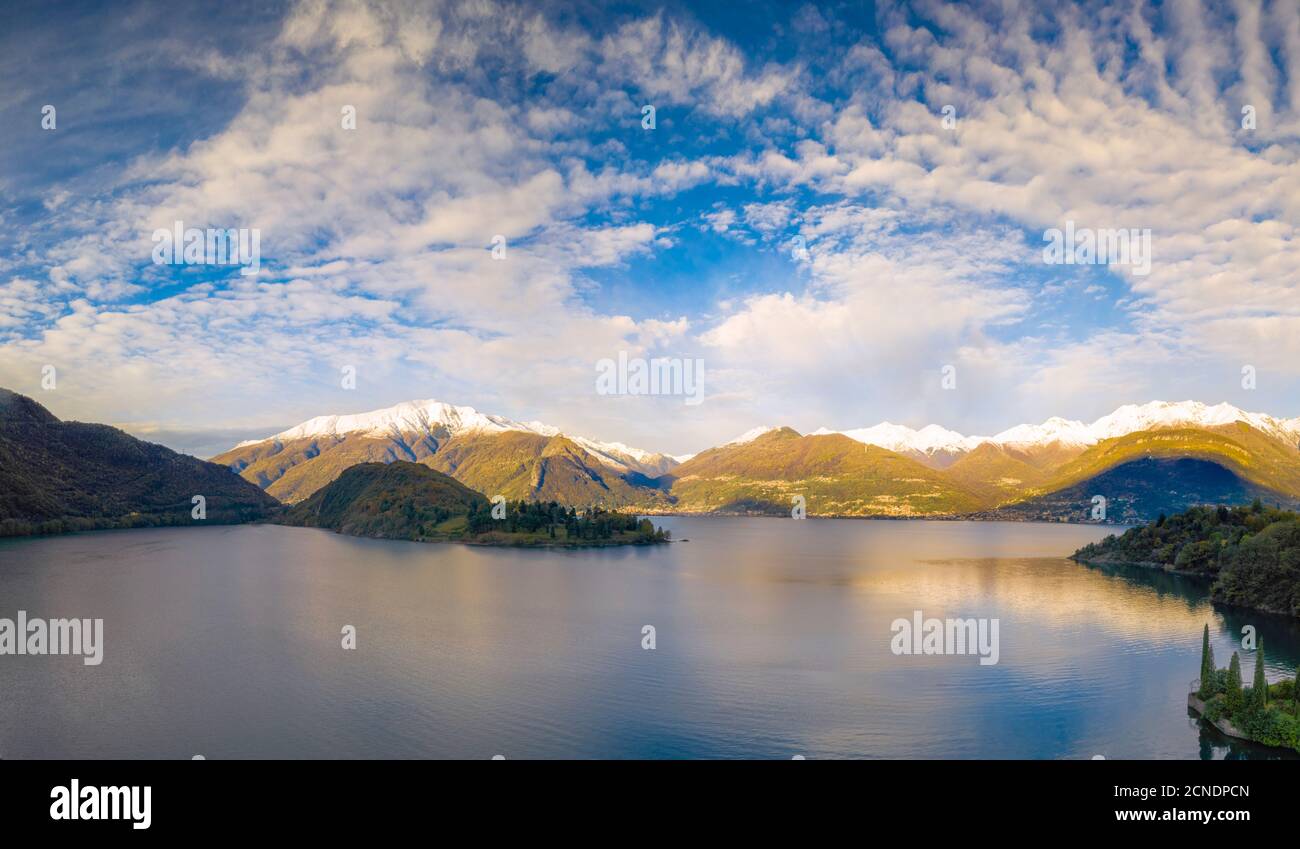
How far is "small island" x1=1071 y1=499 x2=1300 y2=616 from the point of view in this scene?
94.4 meters

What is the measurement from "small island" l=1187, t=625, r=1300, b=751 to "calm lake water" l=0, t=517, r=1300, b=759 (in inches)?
65.6

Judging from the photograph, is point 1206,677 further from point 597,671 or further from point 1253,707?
point 597,671

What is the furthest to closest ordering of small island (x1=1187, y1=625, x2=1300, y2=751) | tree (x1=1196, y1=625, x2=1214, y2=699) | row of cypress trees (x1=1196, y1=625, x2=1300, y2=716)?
tree (x1=1196, y1=625, x2=1214, y2=699) < row of cypress trees (x1=1196, y1=625, x2=1300, y2=716) < small island (x1=1187, y1=625, x2=1300, y2=751)

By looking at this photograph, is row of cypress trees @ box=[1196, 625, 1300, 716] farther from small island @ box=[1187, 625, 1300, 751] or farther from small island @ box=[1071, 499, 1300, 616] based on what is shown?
small island @ box=[1071, 499, 1300, 616]

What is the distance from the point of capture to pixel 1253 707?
1788 inches

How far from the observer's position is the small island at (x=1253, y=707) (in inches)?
1714

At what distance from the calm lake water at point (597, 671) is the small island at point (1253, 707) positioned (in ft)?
5.47

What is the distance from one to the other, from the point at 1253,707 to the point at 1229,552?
90.4 metres

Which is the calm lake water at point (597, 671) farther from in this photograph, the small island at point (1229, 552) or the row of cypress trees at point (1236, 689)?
the small island at point (1229, 552)

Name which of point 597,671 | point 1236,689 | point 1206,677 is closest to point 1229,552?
point 1206,677

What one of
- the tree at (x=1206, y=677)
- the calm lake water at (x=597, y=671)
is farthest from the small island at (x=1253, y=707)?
the calm lake water at (x=597, y=671)

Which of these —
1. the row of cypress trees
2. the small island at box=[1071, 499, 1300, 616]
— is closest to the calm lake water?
the row of cypress trees
